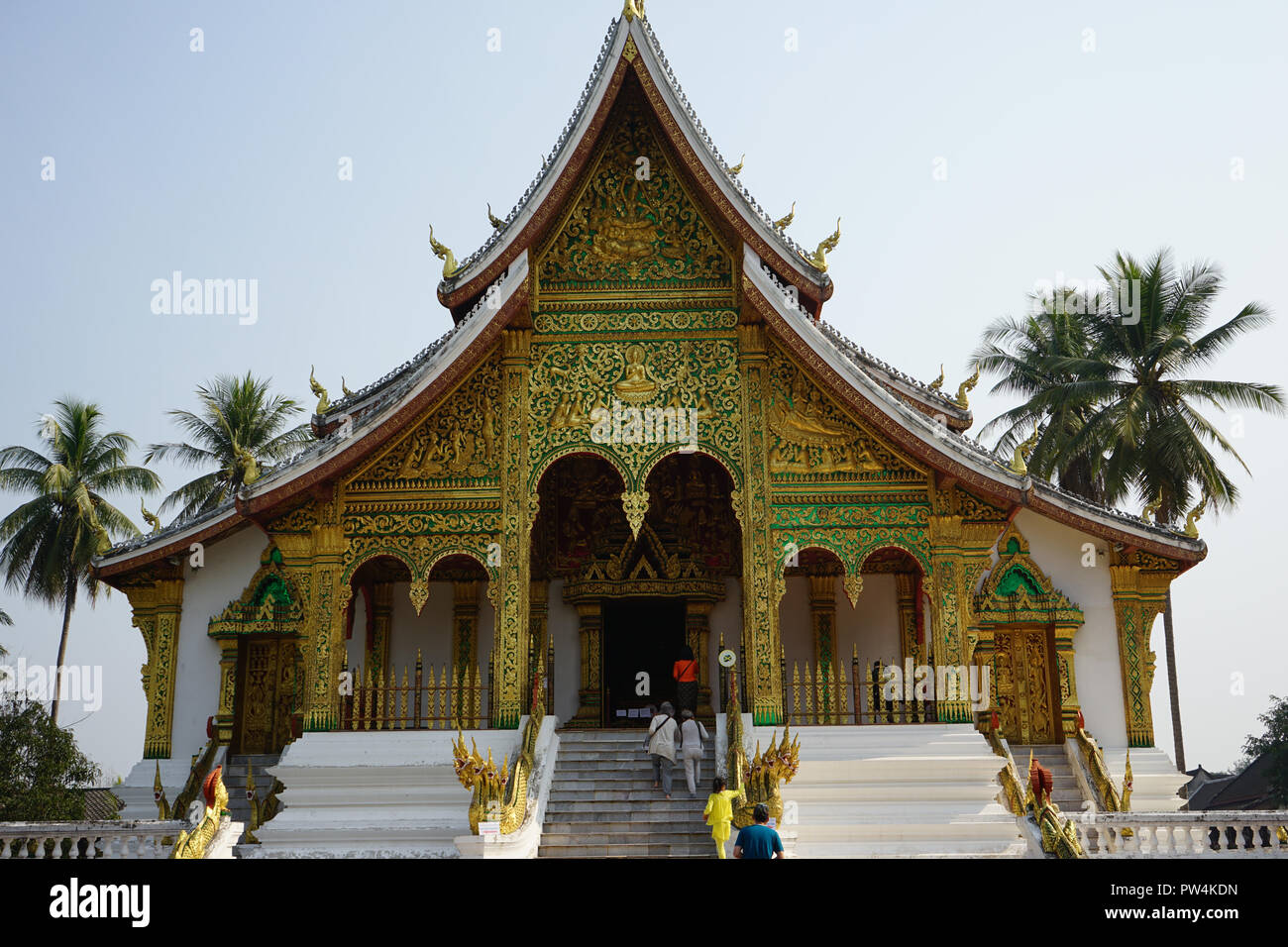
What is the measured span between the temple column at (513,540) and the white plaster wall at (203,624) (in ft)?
11.9

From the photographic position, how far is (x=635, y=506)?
553 inches

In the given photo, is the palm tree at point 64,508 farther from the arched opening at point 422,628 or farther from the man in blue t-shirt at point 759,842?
the man in blue t-shirt at point 759,842

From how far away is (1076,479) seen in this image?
25.9 meters

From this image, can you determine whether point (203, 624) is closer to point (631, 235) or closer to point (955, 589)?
point (631, 235)

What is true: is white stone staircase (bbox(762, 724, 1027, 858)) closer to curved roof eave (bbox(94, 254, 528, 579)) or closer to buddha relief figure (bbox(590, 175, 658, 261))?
curved roof eave (bbox(94, 254, 528, 579))

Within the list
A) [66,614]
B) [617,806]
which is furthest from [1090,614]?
[66,614]

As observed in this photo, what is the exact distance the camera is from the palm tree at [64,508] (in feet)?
94.6

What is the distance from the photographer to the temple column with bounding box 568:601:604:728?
53.4 ft

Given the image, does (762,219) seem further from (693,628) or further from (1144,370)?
(1144,370)

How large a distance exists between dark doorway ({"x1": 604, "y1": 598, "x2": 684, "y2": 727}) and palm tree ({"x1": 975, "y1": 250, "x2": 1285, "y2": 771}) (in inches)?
369

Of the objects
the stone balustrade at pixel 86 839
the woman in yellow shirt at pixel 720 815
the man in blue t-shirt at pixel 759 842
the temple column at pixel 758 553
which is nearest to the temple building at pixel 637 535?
the temple column at pixel 758 553

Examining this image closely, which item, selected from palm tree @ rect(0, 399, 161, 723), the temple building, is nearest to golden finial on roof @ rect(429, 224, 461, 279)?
the temple building

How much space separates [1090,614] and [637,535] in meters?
5.65
